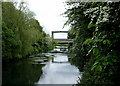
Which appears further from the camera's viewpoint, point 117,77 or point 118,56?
point 117,77

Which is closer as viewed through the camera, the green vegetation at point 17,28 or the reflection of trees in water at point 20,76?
the reflection of trees in water at point 20,76

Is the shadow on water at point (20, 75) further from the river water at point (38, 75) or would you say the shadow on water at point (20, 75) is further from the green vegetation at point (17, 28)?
the green vegetation at point (17, 28)

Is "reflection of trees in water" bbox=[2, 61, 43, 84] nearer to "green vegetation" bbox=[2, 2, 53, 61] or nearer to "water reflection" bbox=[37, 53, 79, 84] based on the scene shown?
"water reflection" bbox=[37, 53, 79, 84]

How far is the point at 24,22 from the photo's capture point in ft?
40.1

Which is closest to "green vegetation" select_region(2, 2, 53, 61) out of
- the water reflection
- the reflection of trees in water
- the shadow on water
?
the shadow on water

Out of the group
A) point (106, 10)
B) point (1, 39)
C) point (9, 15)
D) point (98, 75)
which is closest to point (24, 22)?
point (9, 15)

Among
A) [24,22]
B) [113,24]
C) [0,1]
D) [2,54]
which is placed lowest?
[2,54]

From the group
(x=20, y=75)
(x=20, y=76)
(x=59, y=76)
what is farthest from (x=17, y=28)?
(x=59, y=76)

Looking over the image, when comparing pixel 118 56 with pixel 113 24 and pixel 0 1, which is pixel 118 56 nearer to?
pixel 113 24

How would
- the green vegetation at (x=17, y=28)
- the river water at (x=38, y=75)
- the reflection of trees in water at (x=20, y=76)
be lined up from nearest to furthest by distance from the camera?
1. the reflection of trees in water at (x=20, y=76)
2. the river water at (x=38, y=75)
3. the green vegetation at (x=17, y=28)

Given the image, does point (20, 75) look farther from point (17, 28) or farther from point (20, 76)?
point (17, 28)

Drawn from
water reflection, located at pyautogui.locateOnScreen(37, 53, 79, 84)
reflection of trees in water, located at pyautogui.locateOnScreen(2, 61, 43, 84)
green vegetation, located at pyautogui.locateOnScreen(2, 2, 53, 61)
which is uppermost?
green vegetation, located at pyautogui.locateOnScreen(2, 2, 53, 61)

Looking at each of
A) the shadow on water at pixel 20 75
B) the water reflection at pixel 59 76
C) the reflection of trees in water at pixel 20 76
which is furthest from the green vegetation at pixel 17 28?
the water reflection at pixel 59 76

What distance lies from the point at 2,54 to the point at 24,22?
16.2 feet
